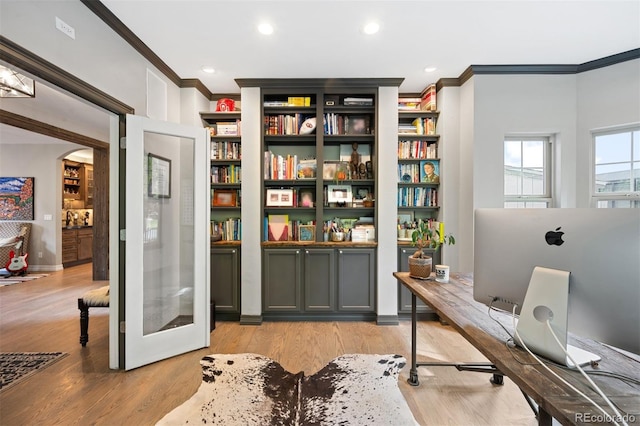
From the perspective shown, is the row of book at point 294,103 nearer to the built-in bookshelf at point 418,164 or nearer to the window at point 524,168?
the built-in bookshelf at point 418,164

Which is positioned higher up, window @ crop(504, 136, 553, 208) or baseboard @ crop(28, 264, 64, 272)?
window @ crop(504, 136, 553, 208)

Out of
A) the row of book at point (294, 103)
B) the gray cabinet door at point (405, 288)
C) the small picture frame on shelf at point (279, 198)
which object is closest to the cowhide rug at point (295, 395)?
the gray cabinet door at point (405, 288)

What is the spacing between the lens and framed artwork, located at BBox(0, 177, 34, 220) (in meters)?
6.05

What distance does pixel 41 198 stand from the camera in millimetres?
6105

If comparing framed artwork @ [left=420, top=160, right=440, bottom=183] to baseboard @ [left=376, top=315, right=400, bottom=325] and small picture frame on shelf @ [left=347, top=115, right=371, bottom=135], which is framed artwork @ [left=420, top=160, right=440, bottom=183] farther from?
baseboard @ [left=376, top=315, right=400, bottom=325]

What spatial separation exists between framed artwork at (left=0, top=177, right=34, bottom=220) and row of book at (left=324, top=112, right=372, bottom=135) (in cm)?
695

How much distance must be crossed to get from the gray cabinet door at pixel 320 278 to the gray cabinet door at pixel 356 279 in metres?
0.10

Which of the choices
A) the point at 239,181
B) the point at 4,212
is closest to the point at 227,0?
the point at 239,181

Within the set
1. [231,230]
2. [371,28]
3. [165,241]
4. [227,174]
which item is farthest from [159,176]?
[371,28]

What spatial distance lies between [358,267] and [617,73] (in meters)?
3.45

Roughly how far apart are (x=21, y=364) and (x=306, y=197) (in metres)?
3.14

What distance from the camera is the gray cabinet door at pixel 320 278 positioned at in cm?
341

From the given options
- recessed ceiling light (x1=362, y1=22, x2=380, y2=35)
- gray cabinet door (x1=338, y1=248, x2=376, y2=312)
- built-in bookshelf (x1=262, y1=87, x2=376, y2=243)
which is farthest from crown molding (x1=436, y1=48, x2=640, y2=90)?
gray cabinet door (x1=338, y1=248, x2=376, y2=312)

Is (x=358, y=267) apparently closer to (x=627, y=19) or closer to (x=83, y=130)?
(x=627, y=19)
